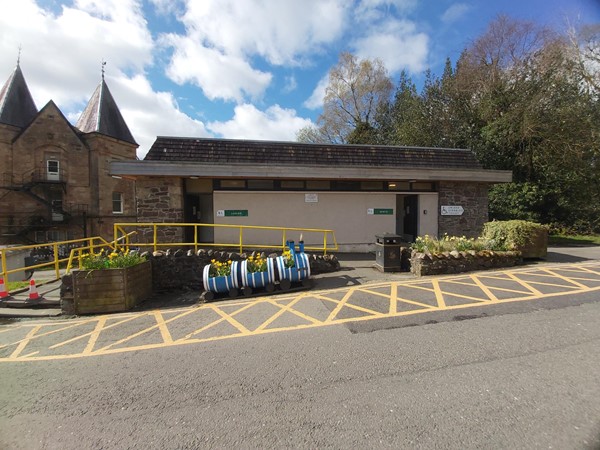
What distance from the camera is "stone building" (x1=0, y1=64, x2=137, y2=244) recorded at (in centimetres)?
2550

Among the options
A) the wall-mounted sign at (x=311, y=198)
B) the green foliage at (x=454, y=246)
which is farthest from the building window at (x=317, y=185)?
the green foliage at (x=454, y=246)

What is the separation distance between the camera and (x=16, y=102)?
92.2 feet

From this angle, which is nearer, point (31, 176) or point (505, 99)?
point (505, 99)

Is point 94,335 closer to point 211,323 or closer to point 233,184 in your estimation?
point 211,323

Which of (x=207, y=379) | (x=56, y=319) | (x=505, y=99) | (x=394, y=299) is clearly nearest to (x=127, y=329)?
(x=56, y=319)

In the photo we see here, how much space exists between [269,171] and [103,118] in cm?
2825

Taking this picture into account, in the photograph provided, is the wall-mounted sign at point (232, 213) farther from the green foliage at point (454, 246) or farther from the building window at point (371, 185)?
the green foliage at point (454, 246)

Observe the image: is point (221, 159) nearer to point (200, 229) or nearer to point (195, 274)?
point (200, 229)

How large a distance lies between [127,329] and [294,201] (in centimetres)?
743

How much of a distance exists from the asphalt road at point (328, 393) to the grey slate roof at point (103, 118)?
104 ft

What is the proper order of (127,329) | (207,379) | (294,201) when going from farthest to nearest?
1. (294,201)
2. (127,329)
3. (207,379)

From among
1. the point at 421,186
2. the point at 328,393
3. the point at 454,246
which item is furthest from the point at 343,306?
the point at 421,186

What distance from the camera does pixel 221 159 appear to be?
1128cm

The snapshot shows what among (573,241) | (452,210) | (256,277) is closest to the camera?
(256,277)
